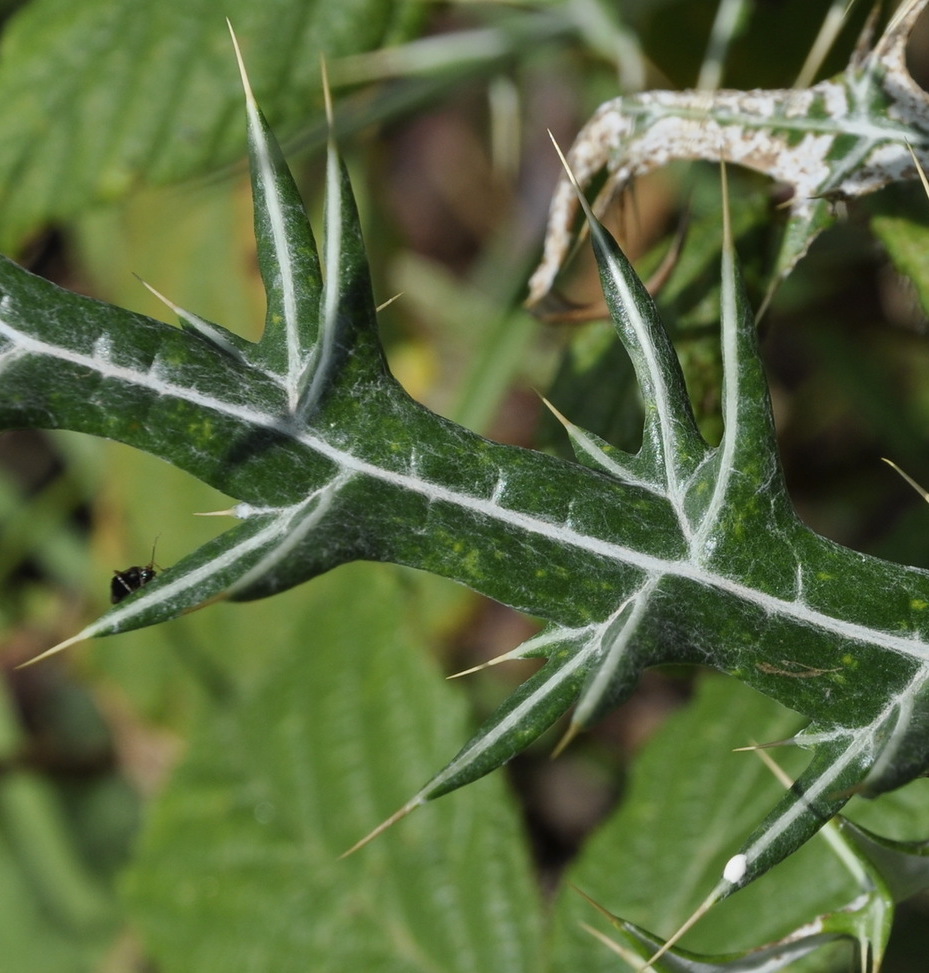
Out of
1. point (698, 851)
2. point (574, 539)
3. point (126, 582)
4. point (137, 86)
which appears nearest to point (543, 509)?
point (574, 539)

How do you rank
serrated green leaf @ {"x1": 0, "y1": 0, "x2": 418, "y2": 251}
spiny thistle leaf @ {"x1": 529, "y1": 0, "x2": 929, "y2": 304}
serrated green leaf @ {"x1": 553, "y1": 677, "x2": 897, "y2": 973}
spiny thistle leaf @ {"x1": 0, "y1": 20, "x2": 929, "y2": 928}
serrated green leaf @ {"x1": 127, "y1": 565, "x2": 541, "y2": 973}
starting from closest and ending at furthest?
spiny thistle leaf @ {"x1": 0, "y1": 20, "x2": 929, "y2": 928}, spiny thistle leaf @ {"x1": 529, "y1": 0, "x2": 929, "y2": 304}, serrated green leaf @ {"x1": 553, "y1": 677, "x2": 897, "y2": 973}, serrated green leaf @ {"x1": 0, "y1": 0, "x2": 418, "y2": 251}, serrated green leaf @ {"x1": 127, "y1": 565, "x2": 541, "y2": 973}

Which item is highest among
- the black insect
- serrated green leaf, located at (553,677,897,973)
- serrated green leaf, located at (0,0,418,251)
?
serrated green leaf, located at (0,0,418,251)

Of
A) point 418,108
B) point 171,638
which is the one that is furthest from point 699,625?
point 171,638

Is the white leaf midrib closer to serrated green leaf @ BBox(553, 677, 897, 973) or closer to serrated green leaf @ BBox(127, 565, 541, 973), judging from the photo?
serrated green leaf @ BBox(553, 677, 897, 973)

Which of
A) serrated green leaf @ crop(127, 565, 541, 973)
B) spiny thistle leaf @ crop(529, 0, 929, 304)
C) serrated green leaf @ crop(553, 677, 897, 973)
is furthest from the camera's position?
serrated green leaf @ crop(127, 565, 541, 973)

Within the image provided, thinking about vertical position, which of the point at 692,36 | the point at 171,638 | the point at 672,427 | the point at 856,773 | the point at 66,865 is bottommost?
the point at 66,865

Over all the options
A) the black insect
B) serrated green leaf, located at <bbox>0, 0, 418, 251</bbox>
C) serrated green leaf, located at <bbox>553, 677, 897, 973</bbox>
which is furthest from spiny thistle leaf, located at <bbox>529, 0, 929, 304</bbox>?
serrated green leaf, located at <bbox>553, 677, 897, 973</bbox>

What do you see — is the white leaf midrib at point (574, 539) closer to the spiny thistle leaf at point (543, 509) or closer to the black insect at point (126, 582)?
the spiny thistle leaf at point (543, 509)

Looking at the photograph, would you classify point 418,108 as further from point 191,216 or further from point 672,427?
point 672,427
